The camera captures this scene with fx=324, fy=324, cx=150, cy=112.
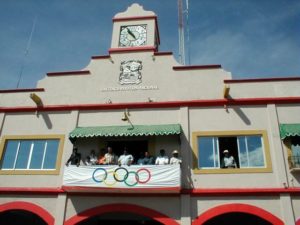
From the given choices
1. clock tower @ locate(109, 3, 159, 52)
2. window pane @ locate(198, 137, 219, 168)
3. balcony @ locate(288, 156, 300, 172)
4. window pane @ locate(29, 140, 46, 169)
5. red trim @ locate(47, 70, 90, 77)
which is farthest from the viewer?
clock tower @ locate(109, 3, 159, 52)

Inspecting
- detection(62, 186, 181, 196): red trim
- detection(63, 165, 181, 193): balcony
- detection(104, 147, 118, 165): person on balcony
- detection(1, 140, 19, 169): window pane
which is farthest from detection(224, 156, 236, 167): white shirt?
detection(1, 140, 19, 169): window pane

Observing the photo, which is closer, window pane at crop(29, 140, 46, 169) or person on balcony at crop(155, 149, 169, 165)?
person on balcony at crop(155, 149, 169, 165)

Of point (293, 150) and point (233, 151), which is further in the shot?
point (233, 151)

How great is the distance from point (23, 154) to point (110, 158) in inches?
190

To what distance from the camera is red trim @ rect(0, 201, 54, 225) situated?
14.6m

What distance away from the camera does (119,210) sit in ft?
46.8

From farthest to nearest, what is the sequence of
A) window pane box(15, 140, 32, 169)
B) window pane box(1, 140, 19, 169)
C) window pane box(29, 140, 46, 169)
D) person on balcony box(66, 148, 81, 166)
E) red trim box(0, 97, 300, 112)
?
1. window pane box(1, 140, 19, 169)
2. window pane box(15, 140, 32, 169)
3. window pane box(29, 140, 46, 169)
4. red trim box(0, 97, 300, 112)
5. person on balcony box(66, 148, 81, 166)

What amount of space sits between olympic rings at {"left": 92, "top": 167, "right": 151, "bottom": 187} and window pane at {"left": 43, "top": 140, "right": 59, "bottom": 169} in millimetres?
2774

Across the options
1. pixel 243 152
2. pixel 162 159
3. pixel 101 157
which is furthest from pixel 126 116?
pixel 243 152

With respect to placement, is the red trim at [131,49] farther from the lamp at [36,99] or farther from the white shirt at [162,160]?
the white shirt at [162,160]

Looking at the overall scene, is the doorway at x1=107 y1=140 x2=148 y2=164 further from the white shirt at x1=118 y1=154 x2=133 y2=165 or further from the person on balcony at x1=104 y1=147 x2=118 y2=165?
the white shirt at x1=118 y1=154 x2=133 y2=165

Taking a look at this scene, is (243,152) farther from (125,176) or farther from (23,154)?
(23,154)

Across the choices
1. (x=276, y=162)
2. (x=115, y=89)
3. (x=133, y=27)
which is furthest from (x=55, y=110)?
(x=276, y=162)

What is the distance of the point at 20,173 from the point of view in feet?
51.6
